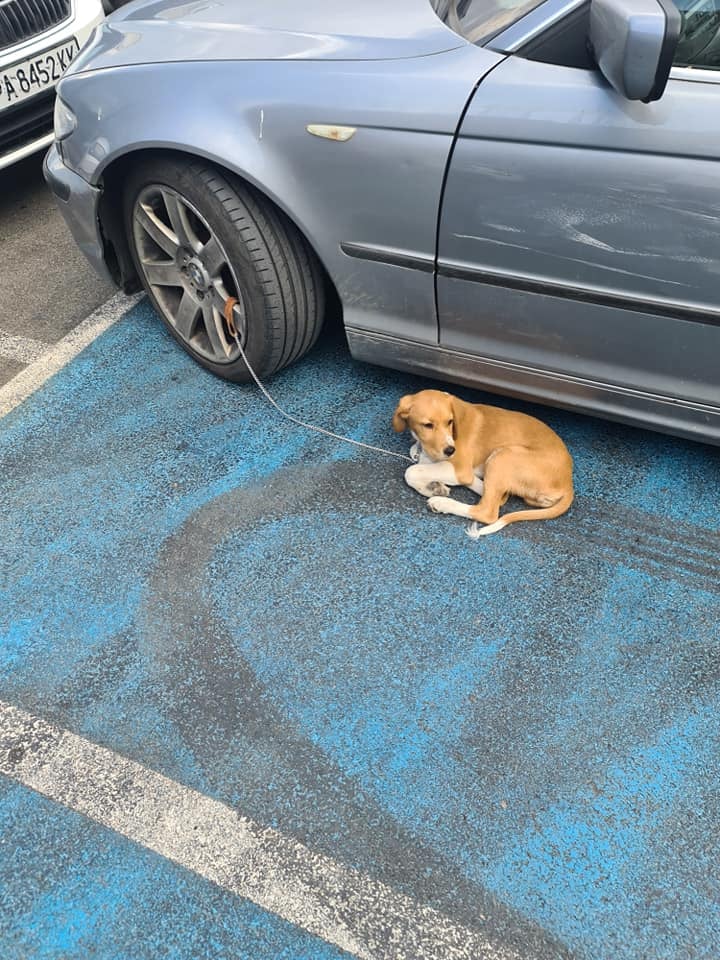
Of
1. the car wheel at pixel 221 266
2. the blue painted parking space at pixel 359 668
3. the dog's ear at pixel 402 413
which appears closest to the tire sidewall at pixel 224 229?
the car wheel at pixel 221 266

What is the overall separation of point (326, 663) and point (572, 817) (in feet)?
2.46

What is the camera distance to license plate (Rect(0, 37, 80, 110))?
3801mm

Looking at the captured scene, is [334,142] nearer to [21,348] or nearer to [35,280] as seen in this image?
[21,348]

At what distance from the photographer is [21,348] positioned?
338 centimetres

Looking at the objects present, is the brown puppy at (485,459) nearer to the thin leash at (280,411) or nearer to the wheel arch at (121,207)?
the thin leash at (280,411)

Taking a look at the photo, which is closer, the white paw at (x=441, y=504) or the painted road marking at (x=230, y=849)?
the painted road marking at (x=230, y=849)

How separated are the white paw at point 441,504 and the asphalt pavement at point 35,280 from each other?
6.33ft

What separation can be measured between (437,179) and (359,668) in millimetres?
1401

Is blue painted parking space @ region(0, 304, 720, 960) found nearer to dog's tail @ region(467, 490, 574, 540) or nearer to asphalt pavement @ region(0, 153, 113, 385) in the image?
dog's tail @ region(467, 490, 574, 540)

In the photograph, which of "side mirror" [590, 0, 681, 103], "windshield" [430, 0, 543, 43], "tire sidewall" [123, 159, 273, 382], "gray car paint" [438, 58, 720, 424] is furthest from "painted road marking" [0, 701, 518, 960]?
"windshield" [430, 0, 543, 43]

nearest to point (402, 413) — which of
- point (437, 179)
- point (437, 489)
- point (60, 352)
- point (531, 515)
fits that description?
point (437, 489)

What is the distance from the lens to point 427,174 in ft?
7.06

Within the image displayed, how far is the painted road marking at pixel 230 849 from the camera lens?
1.64m

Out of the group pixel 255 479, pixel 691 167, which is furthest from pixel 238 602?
pixel 691 167
